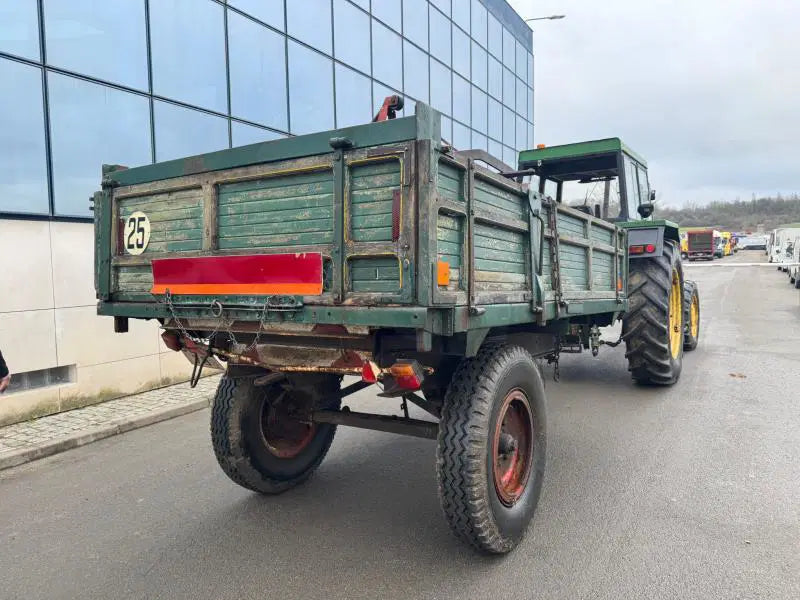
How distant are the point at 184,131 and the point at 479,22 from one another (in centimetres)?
1283

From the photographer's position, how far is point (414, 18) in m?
14.2

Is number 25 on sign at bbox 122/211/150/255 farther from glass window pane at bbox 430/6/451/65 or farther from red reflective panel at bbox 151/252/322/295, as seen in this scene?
glass window pane at bbox 430/6/451/65

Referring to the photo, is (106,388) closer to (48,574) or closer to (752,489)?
(48,574)

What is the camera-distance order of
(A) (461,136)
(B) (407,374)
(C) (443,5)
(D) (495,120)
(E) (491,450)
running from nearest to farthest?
1. (B) (407,374)
2. (E) (491,450)
3. (C) (443,5)
4. (A) (461,136)
5. (D) (495,120)

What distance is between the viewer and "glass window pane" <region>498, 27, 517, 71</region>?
2005cm

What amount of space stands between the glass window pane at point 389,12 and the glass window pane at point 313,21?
1.95 metres

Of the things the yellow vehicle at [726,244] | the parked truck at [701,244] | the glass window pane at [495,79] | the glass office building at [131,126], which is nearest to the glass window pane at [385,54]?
the glass office building at [131,126]

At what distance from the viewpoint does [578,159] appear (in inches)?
270

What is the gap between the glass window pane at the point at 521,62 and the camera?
21.3 metres

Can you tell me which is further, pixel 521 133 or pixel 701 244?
pixel 701 244

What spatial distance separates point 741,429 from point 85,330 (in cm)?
677

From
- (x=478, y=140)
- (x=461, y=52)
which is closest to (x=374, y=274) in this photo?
(x=461, y=52)

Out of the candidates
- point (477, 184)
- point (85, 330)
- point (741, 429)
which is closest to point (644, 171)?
point (741, 429)

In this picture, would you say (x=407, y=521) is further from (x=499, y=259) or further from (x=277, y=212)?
(x=277, y=212)
